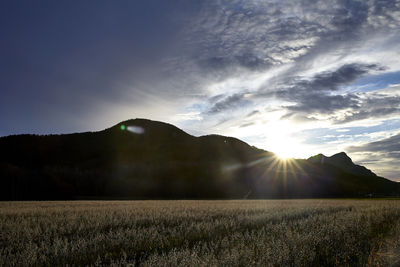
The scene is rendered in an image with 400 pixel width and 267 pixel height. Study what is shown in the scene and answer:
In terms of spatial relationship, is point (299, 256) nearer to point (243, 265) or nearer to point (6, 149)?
point (243, 265)

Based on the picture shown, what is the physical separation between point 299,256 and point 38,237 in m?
6.54

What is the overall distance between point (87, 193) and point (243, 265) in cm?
12028

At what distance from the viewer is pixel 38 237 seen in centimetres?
702

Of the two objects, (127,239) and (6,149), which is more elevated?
(6,149)

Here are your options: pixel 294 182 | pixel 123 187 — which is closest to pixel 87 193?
pixel 123 187

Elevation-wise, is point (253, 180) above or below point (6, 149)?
below

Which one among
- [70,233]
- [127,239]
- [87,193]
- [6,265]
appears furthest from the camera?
[87,193]

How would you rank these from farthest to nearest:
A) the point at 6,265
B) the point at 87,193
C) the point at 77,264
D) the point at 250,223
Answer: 1. the point at 87,193
2. the point at 250,223
3. the point at 77,264
4. the point at 6,265

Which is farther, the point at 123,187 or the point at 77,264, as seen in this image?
the point at 123,187

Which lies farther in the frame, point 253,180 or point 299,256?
point 253,180

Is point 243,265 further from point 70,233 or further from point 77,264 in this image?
point 70,233

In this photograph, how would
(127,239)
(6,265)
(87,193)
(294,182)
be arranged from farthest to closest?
(294,182) < (87,193) < (127,239) < (6,265)

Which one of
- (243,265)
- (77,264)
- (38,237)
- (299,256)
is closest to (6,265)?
(77,264)

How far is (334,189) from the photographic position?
141500 millimetres
